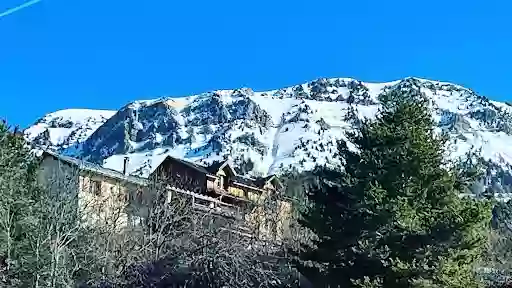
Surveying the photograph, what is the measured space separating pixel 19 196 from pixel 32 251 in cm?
264

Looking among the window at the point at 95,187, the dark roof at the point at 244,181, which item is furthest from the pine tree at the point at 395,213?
the dark roof at the point at 244,181

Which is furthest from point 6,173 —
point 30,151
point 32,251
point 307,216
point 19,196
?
point 307,216

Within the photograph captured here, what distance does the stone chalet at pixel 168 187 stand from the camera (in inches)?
1457

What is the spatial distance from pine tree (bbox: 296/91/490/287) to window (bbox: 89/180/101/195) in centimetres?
1937

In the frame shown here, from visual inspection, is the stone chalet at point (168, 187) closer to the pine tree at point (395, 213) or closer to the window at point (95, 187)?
the window at point (95, 187)

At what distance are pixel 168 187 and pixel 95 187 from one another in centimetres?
678

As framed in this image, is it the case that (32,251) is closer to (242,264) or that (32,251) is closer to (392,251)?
(242,264)

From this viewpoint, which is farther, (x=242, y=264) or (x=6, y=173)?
(x=6, y=173)

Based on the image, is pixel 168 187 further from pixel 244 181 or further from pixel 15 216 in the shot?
pixel 244 181

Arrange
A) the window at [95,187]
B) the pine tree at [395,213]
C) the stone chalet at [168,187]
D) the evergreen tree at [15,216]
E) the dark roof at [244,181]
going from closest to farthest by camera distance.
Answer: the pine tree at [395,213] → the evergreen tree at [15,216] → the stone chalet at [168,187] → the window at [95,187] → the dark roof at [244,181]

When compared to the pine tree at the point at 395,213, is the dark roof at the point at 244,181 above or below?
above

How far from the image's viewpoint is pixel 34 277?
26.5 meters

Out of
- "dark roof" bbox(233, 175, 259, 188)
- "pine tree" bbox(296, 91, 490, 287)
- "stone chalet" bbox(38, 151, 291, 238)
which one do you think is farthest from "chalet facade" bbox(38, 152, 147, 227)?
"dark roof" bbox(233, 175, 259, 188)

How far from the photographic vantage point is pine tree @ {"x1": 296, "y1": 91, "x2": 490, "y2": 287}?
2361cm
